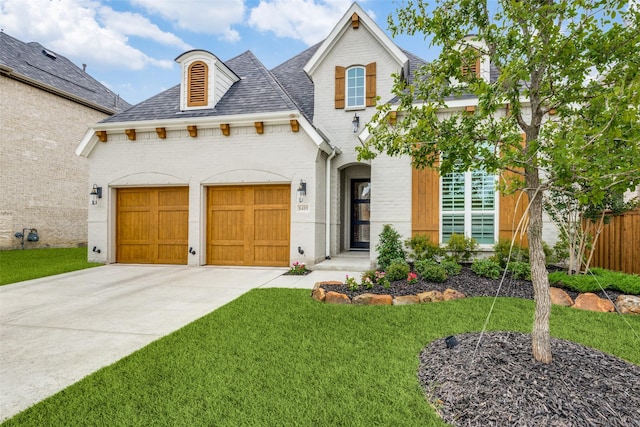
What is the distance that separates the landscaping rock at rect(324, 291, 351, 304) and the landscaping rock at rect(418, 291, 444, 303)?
1.14 metres

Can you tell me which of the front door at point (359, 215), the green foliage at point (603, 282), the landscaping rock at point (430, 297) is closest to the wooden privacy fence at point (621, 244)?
the green foliage at point (603, 282)

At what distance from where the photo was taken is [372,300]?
499 centimetres

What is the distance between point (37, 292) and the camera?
5906 mm

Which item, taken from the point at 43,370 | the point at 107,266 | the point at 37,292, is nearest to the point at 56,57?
the point at 107,266

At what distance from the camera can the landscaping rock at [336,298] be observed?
16.7ft

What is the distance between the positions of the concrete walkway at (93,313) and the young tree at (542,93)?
10.6ft

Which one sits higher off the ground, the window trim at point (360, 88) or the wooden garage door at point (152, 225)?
the window trim at point (360, 88)

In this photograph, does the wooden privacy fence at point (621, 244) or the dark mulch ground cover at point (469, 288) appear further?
the wooden privacy fence at point (621, 244)

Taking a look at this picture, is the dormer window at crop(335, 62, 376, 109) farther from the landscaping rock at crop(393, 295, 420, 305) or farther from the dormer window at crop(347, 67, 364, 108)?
the landscaping rock at crop(393, 295, 420, 305)

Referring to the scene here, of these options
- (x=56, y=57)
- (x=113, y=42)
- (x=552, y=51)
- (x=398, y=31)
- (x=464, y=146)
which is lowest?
(x=464, y=146)

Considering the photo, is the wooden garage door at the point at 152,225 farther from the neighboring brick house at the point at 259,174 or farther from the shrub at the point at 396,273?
the shrub at the point at 396,273

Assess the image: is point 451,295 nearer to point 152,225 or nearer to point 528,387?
point 528,387

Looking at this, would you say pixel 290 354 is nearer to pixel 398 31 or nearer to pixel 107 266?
pixel 398 31

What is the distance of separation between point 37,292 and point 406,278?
22.1 ft
